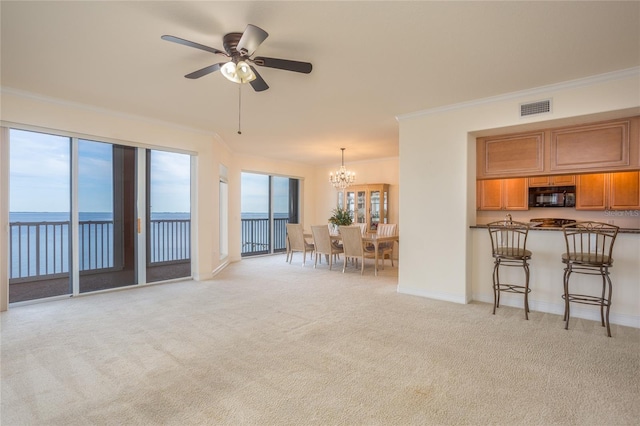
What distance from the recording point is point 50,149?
395 centimetres

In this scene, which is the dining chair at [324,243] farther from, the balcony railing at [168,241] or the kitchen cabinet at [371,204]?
the balcony railing at [168,241]

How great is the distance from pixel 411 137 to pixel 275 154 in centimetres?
380

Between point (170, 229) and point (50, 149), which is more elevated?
point (50, 149)

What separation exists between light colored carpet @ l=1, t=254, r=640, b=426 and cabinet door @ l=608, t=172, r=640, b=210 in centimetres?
241

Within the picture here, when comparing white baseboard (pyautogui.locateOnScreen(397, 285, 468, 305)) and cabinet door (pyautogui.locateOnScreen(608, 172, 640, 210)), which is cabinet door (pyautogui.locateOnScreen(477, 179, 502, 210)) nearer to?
cabinet door (pyautogui.locateOnScreen(608, 172, 640, 210))

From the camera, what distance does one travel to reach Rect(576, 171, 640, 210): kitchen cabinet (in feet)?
14.5

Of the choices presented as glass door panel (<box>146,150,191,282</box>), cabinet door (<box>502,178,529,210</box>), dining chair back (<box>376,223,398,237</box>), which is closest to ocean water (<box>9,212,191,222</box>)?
glass door panel (<box>146,150,191,282</box>)

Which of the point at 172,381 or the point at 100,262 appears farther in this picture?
the point at 100,262

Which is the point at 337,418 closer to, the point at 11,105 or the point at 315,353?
the point at 315,353

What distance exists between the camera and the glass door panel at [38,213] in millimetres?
3746

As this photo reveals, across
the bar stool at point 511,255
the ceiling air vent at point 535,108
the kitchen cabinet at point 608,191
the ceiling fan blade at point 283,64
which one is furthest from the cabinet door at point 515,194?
the ceiling fan blade at point 283,64

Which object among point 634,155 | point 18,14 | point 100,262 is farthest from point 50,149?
point 634,155

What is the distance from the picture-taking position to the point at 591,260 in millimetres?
2936

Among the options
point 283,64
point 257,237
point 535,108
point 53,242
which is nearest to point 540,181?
point 535,108
